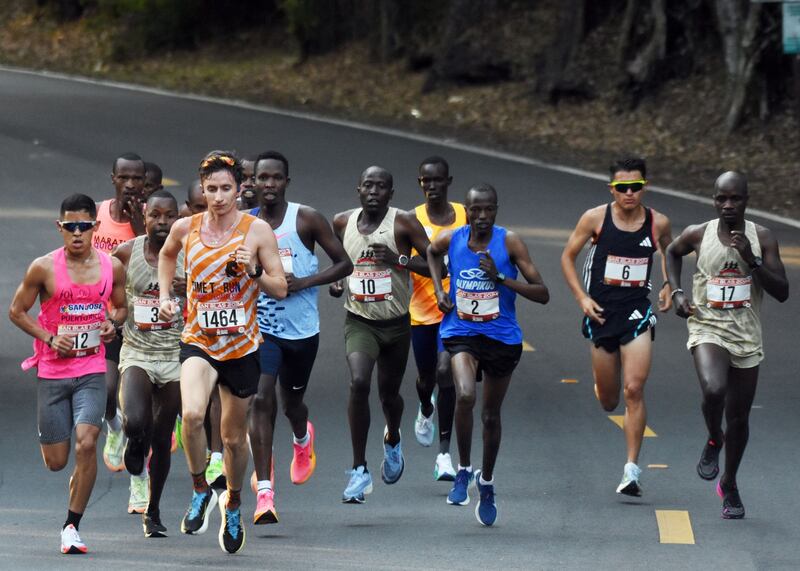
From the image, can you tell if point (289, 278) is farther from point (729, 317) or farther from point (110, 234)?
point (729, 317)

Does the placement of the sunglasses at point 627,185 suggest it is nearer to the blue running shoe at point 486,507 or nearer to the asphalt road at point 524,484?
the asphalt road at point 524,484

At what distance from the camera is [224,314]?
8930mm

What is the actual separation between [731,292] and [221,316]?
3.15m

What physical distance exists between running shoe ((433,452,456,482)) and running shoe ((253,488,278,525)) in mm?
1652

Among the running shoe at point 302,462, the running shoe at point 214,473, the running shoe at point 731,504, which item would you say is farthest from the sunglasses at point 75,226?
the running shoe at point 731,504

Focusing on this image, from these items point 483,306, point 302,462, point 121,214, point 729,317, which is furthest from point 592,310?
point 121,214

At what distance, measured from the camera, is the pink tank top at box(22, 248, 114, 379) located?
30.2ft

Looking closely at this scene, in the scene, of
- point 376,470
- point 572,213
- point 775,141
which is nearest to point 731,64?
point 775,141

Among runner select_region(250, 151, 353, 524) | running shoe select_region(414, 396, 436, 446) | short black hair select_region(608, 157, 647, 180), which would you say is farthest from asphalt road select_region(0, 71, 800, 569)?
short black hair select_region(608, 157, 647, 180)

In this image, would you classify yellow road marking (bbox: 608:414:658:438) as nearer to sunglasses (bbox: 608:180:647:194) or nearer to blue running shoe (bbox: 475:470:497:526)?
sunglasses (bbox: 608:180:647:194)

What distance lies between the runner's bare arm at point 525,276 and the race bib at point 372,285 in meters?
0.95

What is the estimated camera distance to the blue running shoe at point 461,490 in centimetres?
1022

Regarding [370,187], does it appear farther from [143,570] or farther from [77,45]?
[77,45]

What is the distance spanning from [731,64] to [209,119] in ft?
29.8
